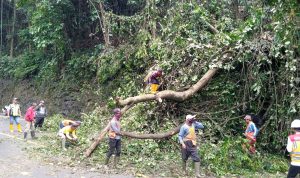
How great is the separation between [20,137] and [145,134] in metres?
5.82

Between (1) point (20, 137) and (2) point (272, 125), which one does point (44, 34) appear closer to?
(1) point (20, 137)

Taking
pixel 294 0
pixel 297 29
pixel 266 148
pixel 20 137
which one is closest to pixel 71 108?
pixel 20 137

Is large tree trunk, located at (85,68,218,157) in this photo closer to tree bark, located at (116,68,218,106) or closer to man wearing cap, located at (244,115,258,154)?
tree bark, located at (116,68,218,106)

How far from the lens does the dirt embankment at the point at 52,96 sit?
19.4 meters

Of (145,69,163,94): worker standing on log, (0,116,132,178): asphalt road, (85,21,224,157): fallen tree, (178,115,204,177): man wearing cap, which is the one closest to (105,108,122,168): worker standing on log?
(0,116,132,178): asphalt road

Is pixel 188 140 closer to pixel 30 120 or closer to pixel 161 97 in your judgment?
pixel 161 97

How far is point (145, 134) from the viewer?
37.1 ft

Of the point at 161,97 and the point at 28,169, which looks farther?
the point at 161,97

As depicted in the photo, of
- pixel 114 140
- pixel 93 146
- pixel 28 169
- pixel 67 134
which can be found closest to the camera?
pixel 28 169

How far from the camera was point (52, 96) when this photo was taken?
70.8 ft

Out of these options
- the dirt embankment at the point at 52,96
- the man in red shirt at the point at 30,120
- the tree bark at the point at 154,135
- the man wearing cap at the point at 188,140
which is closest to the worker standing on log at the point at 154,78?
the tree bark at the point at 154,135

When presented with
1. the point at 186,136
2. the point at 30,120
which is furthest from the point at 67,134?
the point at 186,136

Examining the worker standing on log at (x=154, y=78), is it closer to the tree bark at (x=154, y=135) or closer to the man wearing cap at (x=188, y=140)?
the tree bark at (x=154, y=135)

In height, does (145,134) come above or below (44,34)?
below
